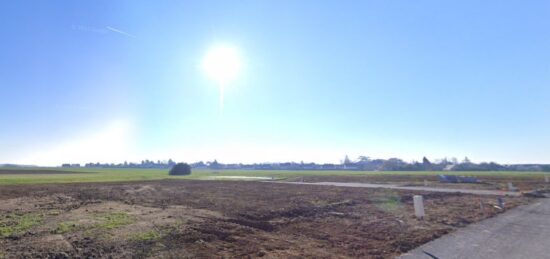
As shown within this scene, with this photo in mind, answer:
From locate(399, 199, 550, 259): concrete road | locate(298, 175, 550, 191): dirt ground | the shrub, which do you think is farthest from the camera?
the shrub

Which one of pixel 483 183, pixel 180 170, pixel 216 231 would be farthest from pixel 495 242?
pixel 180 170

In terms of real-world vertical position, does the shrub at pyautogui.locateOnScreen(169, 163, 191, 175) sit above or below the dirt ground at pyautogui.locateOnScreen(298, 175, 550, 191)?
above

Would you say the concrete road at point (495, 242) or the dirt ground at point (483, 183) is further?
the dirt ground at point (483, 183)

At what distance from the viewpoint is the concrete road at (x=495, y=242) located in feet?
24.2

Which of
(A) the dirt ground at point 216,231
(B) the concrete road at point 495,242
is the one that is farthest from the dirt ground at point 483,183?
(B) the concrete road at point 495,242

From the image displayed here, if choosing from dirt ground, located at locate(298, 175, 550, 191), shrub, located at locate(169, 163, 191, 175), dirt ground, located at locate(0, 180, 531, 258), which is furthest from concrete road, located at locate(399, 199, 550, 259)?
shrub, located at locate(169, 163, 191, 175)

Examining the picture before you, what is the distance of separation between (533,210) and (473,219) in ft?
18.8

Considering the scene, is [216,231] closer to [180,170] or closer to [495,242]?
[495,242]

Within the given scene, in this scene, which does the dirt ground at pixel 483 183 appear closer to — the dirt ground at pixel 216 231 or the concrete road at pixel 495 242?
the dirt ground at pixel 216 231

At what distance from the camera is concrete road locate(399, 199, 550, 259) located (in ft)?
24.2

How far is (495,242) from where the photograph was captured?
8555 millimetres

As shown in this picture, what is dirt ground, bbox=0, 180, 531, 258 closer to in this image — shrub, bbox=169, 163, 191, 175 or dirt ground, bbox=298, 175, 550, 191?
dirt ground, bbox=298, 175, 550, 191

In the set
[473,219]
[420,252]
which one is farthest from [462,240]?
[473,219]

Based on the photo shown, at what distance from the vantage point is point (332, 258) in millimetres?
7148
